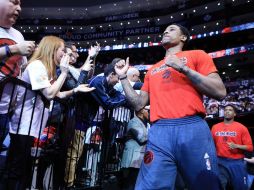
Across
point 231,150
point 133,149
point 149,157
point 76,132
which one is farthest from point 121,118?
point 231,150

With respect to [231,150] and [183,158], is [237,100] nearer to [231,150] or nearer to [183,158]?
[231,150]

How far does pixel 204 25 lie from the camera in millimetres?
28922

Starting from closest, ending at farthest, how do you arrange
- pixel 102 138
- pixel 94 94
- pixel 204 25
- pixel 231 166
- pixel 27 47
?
1. pixel 27 47
2. pixel 94 94
3. pixel 102 138
4. pixel 231 166
5. pixel 204 25

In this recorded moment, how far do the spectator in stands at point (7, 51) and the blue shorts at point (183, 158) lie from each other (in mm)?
1344

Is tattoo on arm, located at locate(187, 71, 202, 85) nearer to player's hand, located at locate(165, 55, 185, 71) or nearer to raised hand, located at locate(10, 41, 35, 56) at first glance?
player's hand, located at locate(165, 55, 185, 71)

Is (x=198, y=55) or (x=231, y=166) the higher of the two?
(x=198, y=55)

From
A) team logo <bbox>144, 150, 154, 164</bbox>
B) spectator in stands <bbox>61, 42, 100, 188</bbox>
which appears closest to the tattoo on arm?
team logo <bbox>144, 150, 154, 164</bbox>

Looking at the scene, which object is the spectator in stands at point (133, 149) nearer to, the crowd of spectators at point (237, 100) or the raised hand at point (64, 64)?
the raised hand at point (64, 64)

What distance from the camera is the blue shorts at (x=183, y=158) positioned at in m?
2.57

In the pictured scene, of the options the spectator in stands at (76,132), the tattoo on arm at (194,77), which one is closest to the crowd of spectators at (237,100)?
the spectator in stands at (76,132)

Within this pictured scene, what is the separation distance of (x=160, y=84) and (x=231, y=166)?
12.5ft

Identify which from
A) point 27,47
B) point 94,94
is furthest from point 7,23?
point 94,94

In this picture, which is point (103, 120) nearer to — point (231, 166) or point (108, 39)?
point (231, 166)

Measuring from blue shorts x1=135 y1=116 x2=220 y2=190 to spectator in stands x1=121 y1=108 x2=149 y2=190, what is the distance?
1785 millimetres
